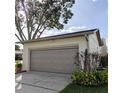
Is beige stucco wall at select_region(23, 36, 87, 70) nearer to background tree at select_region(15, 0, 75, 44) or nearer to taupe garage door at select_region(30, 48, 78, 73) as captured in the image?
taupe garage door at select_region(30, 48, 78, 73)

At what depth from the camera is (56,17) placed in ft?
54.9

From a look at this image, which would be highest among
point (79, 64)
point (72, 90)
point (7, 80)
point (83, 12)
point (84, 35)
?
point (83, 12)

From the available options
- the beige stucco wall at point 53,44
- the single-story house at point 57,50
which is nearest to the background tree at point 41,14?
the beige stucco wall at point 53,44

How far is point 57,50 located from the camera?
11391 mm

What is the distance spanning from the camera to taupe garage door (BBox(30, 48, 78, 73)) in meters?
10.6

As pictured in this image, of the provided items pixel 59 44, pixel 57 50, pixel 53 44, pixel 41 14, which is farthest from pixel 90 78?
pixel 41 14

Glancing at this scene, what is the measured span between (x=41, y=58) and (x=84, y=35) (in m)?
4.46

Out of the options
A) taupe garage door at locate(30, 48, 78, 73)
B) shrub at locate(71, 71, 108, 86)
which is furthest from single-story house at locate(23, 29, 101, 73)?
shrub at locate(71, 71, 108, 86)

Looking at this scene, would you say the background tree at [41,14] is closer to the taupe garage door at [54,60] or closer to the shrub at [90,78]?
the taupe garage door at [54,60]

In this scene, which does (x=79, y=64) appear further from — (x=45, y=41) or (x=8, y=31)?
(x=8, y=31)

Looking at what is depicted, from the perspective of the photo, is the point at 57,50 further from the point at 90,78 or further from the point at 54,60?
the point at 90,78

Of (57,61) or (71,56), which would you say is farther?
(57,61)

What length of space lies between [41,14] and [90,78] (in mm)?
10940

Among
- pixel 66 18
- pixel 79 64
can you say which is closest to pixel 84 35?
pixel 79 64
